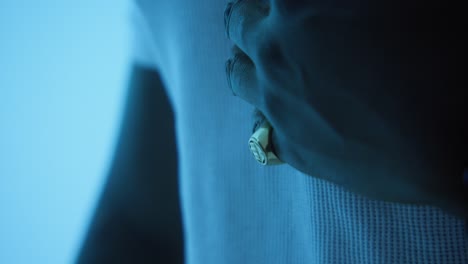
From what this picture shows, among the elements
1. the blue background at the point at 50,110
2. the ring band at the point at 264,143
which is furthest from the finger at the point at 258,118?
the blue background at the point at 50,110

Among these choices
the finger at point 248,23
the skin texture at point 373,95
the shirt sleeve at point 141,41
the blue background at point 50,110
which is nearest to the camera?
the skin texture at point 373,95

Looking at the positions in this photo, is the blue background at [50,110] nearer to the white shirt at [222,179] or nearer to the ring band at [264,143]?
the white shirt at [222,179]

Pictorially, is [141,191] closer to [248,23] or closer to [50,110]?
[50,110]

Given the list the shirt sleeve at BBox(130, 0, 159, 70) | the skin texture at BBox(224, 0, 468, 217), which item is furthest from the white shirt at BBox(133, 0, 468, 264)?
the skin texture at BBox(224, 0, 468, 217)

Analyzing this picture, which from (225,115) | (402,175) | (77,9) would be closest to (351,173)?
(402,175)

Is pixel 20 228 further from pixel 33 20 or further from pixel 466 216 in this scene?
pixel 466 216

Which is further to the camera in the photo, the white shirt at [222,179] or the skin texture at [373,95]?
the white shirt at [222,179]

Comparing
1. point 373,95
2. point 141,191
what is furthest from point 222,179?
point 373,95

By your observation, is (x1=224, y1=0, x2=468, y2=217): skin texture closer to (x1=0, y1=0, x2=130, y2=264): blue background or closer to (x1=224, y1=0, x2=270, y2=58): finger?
(x1=224, y1=0, x2=270, y2=58): finger
